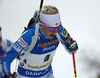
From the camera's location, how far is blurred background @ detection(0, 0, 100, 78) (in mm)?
3664

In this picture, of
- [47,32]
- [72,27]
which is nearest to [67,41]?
[47,32]

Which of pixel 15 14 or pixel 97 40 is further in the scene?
pixel 15 14

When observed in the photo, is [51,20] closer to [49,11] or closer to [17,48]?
[49,11]

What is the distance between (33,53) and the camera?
2.24 meters

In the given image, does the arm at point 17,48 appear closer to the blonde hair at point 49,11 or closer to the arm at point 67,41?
the blonde hair at point 49,11

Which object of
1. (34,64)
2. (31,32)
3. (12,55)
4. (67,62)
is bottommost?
(67,62)

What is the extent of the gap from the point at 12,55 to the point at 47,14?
0.48 metres

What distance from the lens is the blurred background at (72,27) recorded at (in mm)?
3664

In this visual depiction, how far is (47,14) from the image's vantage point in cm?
211

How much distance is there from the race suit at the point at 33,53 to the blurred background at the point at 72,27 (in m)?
1.10

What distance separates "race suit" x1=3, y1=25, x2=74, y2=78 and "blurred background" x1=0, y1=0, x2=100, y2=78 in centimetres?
110

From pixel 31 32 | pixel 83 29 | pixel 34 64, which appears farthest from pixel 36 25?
pixel 83 29

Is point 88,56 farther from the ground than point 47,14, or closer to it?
closer to it

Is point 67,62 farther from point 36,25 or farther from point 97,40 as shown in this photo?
point 36,25
